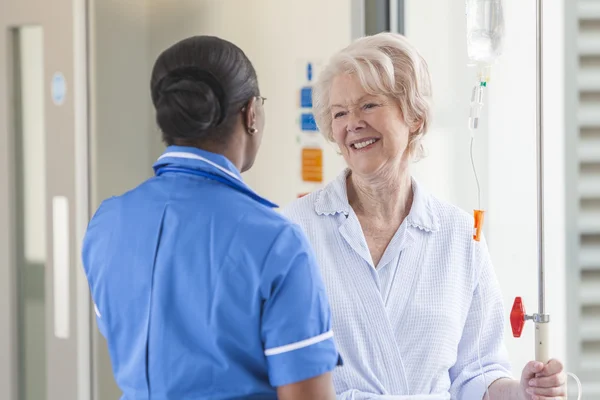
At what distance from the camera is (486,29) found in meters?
1.57

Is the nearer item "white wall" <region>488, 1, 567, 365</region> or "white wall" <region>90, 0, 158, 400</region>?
"white wall" <region>488, 1, 567, 365</region>

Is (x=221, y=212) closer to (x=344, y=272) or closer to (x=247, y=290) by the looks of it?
(x=247, y=290)

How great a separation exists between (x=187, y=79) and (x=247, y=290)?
1.08 feet

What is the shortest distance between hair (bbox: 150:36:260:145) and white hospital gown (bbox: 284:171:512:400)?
0.54 m

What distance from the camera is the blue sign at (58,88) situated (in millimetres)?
2883

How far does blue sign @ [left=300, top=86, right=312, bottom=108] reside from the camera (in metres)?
2.65

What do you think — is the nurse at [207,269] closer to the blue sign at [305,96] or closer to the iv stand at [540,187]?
the iv stand at [540,187]

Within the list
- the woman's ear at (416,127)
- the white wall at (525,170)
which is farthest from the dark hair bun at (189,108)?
the white wall at (525,170)

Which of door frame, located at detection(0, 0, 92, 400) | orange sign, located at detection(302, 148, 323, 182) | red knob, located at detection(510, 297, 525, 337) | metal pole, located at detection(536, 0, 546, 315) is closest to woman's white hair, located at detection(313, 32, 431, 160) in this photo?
metal pole, located at detection(536, 0, 546, 315)

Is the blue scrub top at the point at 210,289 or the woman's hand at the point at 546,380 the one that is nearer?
the blue scrub top at the point at 210,289

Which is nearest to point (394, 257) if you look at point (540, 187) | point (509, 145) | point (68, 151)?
point (540, 187)

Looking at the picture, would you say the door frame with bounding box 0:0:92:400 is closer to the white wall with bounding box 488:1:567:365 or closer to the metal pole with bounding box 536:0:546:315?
the white wall with bounding box 488:1:567:365

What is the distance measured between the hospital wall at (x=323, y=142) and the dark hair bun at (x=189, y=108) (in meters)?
0.98

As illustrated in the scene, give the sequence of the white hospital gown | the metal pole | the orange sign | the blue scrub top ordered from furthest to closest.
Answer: the orange sign < the white hospital gown < the metal pole < the blue scrub top
